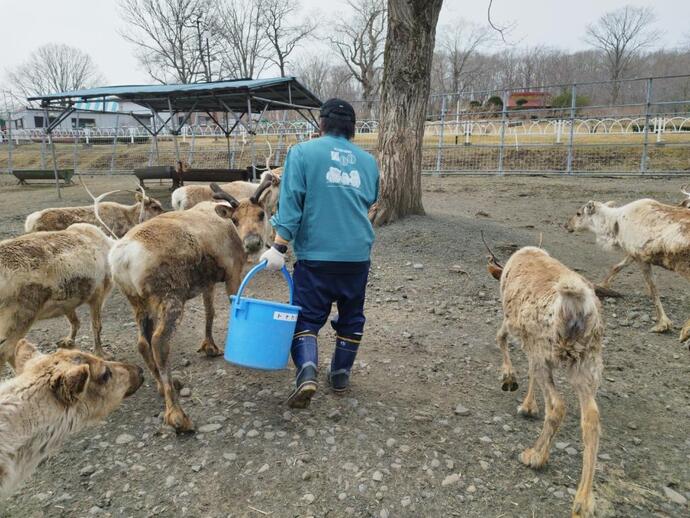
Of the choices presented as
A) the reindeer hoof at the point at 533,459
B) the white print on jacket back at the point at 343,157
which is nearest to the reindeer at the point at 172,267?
the white print on jacket back at the point at 343,157

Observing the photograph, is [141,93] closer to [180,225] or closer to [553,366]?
[180,225]

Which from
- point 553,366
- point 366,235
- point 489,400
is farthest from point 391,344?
point 553,366

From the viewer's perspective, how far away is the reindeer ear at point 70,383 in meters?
2.52

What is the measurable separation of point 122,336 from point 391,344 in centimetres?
302

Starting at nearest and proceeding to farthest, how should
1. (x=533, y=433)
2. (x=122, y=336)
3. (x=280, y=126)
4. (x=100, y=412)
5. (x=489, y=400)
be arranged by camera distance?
(x=100, y=412) → (x=533, y=433) → (x=489, y=400) → (x=122, y=336) → (x=280, y=126)

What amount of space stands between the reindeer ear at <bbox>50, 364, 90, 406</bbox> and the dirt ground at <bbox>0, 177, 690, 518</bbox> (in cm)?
74

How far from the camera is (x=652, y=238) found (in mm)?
5914

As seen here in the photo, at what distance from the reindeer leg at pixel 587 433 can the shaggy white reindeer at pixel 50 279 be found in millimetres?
4283

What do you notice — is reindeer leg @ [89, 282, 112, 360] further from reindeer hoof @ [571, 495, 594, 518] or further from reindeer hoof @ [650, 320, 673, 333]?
reindeer hoof @ [650, 320, 673, 333]

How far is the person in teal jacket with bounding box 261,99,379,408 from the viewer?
347 centimetres

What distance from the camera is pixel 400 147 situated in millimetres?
8211

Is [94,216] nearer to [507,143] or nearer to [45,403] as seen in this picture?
[45,403]

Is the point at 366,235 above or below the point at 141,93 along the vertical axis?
below

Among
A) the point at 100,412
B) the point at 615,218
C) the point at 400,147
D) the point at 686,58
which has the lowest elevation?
the point at 100,412
